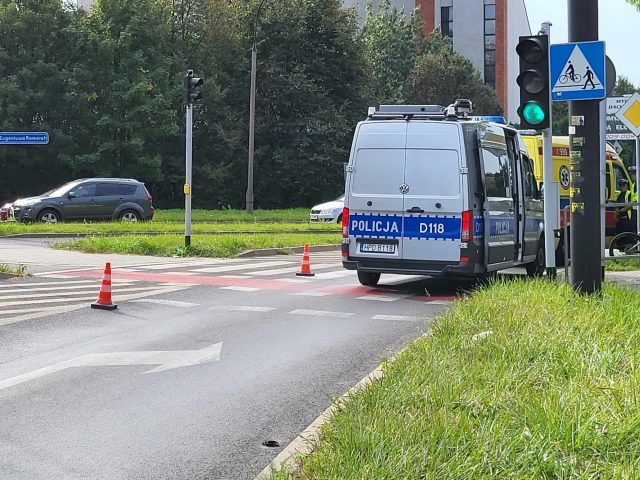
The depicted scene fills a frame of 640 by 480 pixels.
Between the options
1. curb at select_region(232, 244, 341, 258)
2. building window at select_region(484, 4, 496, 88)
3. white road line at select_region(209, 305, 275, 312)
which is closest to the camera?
white road line at select_region(209, 305, 275, 312)

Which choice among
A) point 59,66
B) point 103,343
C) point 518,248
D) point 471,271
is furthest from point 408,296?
point 59,66

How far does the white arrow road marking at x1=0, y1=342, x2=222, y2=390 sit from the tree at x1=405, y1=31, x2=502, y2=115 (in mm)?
55597

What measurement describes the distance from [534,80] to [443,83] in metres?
53.9

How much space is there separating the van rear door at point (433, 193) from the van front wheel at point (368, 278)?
1.26 metres

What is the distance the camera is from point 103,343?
28.6 ft

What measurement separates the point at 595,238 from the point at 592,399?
188 inches

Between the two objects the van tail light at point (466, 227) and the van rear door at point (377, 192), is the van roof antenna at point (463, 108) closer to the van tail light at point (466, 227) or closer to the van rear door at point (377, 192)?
the van rear door at point (377, 192)

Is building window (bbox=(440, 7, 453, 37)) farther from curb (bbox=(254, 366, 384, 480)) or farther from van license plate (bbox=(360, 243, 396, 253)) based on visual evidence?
curb (bbox=(254, 366, 384, 480))

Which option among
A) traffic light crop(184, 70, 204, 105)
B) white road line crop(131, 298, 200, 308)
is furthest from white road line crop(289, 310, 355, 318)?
traffic light crop(184, 70, 204, 105)

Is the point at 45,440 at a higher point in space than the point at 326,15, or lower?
lower

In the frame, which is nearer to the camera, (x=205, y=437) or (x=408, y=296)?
(x=205, y=437)

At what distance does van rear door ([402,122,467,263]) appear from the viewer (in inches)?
Answer: 498

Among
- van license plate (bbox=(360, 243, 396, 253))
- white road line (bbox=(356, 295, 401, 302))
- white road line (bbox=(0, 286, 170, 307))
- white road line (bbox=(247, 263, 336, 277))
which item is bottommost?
white road line (bbox=(356, 295, 401, 302))

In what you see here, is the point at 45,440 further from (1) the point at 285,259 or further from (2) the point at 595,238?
(1) the point at 285,259
